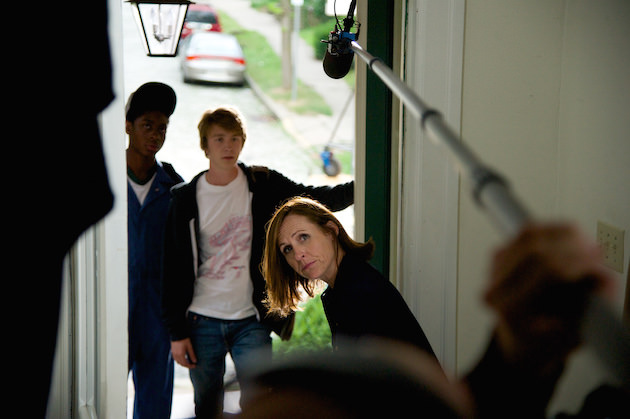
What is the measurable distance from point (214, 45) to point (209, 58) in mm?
220

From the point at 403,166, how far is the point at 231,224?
710 millimetres

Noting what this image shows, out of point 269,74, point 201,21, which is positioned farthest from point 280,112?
point 201,21

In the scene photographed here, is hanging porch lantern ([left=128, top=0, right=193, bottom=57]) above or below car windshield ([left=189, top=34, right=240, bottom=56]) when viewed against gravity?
below

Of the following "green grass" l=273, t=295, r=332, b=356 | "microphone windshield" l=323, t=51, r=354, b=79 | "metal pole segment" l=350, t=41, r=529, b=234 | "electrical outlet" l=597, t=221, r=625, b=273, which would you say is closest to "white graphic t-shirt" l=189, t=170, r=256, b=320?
"microphone windshield" l=323, t=51, r=354, b=79

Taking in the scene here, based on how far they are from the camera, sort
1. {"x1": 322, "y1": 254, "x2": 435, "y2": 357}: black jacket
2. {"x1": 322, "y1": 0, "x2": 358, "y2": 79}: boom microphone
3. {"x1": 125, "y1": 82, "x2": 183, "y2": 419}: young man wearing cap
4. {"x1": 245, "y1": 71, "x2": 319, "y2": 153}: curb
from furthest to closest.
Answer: {"x1": 245, "y1": 71, "x2": 319, "y2": 153}: curb
{"x1": 125, "y1": 82, "x2": 183, "y2": 419}: young man wearing cap
{"x1": 322, "y1": 0, "x2": 358, "y2": 79}: boom microphone
{"x1": 322, "y1": 254, "x2": 435, "y2": 357}: black jacket

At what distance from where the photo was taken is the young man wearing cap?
2.63 meters

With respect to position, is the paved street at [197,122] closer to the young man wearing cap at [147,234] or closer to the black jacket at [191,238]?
the young man wearing cap at [147,234]

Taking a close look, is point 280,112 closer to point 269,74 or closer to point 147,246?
point 269,74

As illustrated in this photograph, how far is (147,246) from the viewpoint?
8.73 ft

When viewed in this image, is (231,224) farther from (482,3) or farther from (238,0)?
(238,0)

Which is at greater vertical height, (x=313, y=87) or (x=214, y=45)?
(x=214, y=45)

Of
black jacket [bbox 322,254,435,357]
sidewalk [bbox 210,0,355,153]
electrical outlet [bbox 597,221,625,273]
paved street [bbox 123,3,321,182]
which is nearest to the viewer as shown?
black jacket [bbox 322,254,435,357]

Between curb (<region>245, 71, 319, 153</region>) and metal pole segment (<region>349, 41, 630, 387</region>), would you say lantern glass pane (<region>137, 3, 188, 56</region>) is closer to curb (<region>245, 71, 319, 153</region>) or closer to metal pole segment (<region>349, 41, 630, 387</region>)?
metal pole segment (<region>349, 41, 630, 387</region>)

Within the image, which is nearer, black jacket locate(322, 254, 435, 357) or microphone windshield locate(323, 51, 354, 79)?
Result: black jacket locate(322, 254, 435, 357)
